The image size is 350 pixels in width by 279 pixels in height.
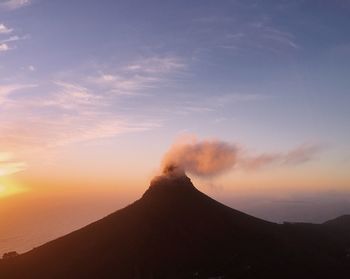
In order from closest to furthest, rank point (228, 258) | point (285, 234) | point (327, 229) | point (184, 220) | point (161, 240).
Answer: point (228, 258)
point (161, 240)
point (184, 220)
point (285, 234)
point (327, 229)

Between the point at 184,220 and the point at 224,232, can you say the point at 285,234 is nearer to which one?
the point at 224,232

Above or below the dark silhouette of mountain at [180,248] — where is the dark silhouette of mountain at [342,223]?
above

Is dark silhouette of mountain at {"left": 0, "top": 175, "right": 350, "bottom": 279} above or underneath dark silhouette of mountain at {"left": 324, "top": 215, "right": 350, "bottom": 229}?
underneath

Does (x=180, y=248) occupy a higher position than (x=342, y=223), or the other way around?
(x=342, y=223)

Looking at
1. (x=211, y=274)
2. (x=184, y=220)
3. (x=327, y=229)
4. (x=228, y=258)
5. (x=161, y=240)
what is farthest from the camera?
(x=327, y=229)

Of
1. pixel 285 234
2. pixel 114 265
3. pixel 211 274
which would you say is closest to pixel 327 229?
pixel 285 234

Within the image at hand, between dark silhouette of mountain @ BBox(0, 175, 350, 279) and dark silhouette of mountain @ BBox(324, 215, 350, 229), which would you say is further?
dark silhouette of mountain @ BBox(324, 215, 350, 229)

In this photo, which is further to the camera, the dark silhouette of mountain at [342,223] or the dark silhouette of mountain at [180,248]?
the dark silhouette of mountain at [342,223]

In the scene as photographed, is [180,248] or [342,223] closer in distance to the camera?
[180,248]
